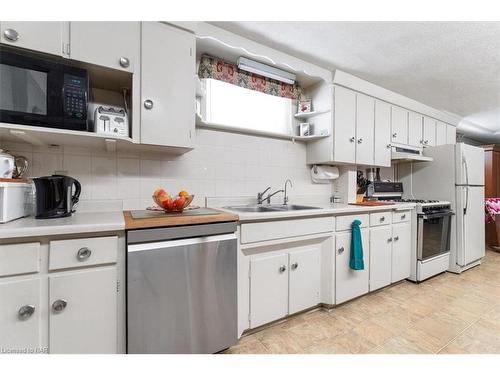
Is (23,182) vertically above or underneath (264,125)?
underneath

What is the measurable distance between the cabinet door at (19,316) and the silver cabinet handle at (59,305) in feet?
0.17

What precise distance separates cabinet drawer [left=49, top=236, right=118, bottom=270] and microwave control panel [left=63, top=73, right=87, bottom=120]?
696 millimetres

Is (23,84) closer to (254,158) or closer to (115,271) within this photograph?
(115,271)

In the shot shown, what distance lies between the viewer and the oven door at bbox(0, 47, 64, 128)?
1.13 metres

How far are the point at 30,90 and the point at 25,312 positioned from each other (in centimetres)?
106

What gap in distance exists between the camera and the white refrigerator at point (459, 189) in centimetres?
293

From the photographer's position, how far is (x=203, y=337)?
4.32 feet

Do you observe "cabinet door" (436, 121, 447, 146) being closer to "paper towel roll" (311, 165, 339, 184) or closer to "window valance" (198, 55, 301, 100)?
"paper towel roll" (311, 165, 339, 184)

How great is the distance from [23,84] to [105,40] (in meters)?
0.48

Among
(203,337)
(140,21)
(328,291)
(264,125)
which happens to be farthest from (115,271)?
(264,125)

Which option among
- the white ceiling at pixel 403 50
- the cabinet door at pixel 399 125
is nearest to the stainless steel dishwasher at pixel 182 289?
the white ceiling at pixel 403 50

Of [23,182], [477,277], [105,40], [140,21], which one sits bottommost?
[477,277]

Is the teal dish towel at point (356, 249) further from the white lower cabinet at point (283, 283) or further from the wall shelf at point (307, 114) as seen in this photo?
the wall shelf at point (307, 114)
